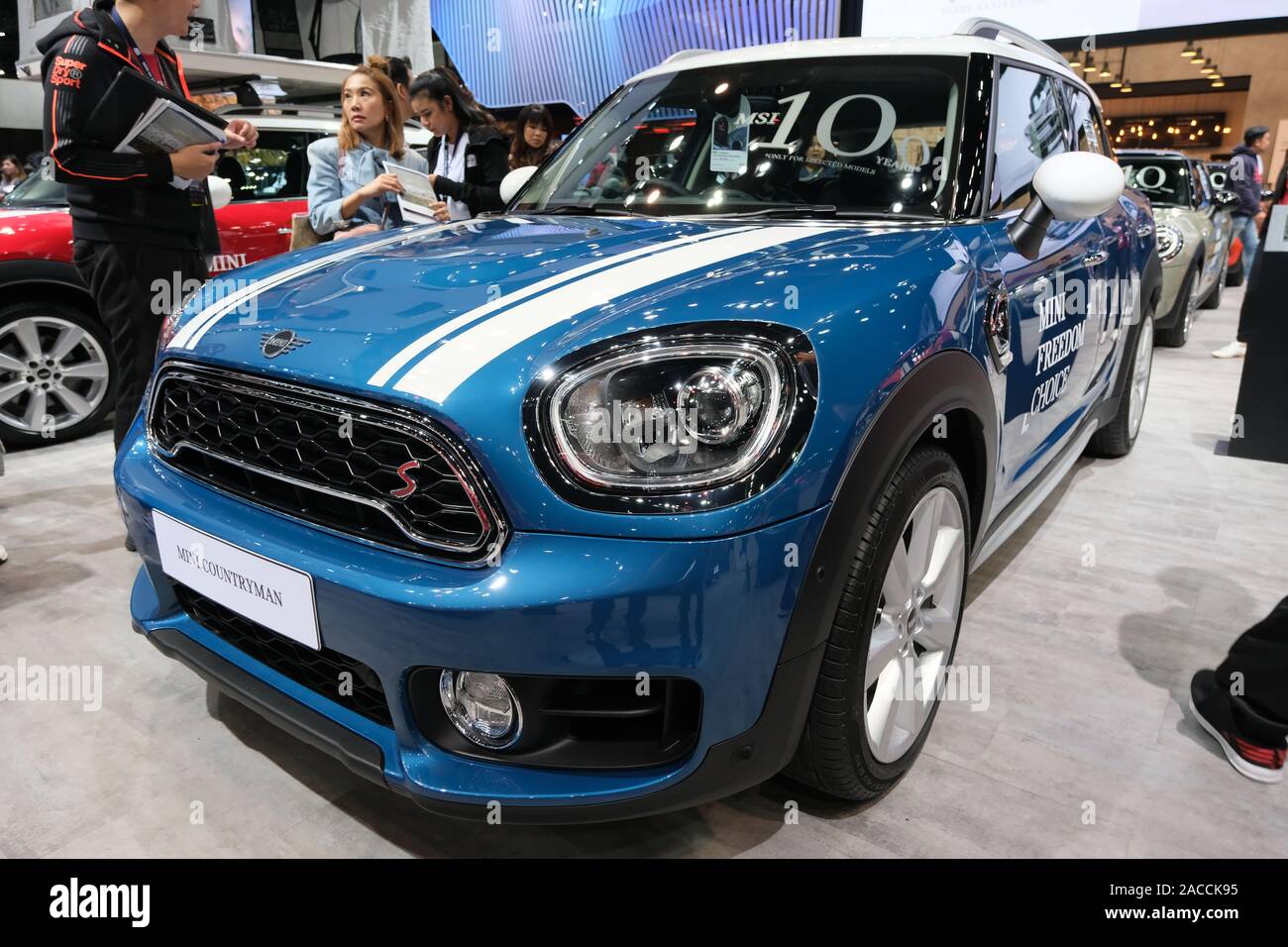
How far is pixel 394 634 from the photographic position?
1.13 metres

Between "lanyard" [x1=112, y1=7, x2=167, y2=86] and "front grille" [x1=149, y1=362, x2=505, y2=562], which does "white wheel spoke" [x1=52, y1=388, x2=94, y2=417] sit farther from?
"front grille" [x1=149, y1=362, x2=505, y2=562]

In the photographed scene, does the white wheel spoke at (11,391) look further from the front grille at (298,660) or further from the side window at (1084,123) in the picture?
the side window at (1084,123)

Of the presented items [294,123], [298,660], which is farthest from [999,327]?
[294,123]

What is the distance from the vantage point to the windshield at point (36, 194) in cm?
397

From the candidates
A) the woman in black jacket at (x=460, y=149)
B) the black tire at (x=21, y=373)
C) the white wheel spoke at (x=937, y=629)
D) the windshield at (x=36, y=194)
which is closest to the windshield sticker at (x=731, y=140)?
the white wheel spoke at (x=937, y=629)

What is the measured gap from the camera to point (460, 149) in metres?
3.54

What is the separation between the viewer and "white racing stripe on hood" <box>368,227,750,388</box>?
3.82 feet

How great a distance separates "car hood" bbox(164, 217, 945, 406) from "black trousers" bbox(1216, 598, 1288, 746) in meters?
0.91

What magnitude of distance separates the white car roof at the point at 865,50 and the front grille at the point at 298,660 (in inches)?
65.6

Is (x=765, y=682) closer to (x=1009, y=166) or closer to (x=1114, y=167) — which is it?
(x=1114, y=167)

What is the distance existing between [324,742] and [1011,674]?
4.76ft

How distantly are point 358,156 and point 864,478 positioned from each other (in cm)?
249
